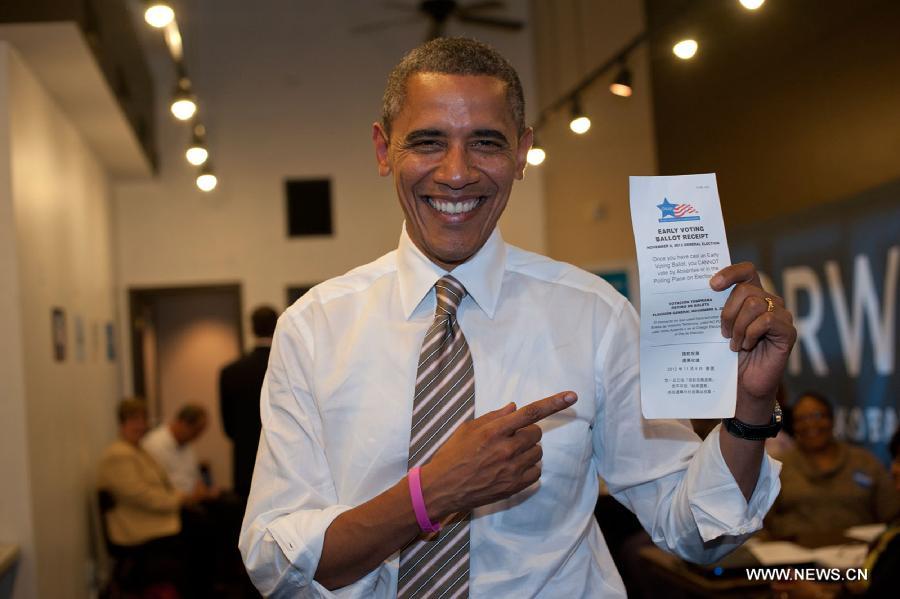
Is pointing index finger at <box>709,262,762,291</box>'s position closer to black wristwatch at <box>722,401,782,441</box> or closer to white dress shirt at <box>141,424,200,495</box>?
black wristwatch at <box>722,401,782,441</box>

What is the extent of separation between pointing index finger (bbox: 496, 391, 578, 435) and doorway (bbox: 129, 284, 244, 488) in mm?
8545

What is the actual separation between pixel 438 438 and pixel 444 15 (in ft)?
23.4

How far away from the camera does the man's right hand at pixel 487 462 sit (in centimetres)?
130

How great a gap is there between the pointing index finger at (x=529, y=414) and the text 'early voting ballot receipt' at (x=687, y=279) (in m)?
0.12

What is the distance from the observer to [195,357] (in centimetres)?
1003

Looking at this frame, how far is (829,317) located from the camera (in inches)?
197

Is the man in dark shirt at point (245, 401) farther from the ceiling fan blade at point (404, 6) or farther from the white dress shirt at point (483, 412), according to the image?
the ceiling fan blade at point (404, 6)

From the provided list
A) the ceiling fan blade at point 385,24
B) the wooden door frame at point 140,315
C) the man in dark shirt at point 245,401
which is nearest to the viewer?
the man in dark shirt at point 245,401

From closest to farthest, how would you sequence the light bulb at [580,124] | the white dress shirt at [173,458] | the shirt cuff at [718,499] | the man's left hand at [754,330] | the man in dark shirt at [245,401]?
the man's left hand at [754,330] < the shirt cuff at [718,499] < the man in dark shirt at [245,401] < the light bulb at [580,124] < the white dress shirt at [173,458]

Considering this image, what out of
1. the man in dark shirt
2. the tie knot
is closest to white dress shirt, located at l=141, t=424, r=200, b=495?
the man in dark shirt

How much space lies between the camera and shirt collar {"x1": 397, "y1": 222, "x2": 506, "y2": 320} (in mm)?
1574

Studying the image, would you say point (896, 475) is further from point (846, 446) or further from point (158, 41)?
point (158, 41)

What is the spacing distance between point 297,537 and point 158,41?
831cm

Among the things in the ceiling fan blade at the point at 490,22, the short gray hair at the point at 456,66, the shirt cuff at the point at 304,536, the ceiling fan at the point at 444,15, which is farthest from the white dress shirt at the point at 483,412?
the ceiling fan blade at the point at 490,22
